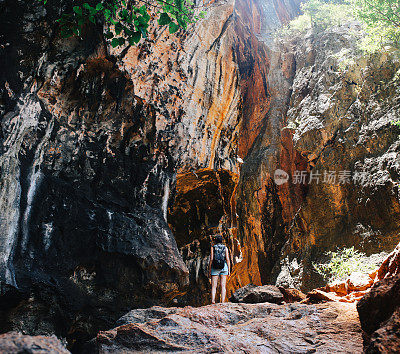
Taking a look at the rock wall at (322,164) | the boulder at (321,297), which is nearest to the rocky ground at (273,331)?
the boulder at (321,297)

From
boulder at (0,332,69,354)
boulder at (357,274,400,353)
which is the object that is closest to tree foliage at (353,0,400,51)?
boulder at (357,274,400,353)

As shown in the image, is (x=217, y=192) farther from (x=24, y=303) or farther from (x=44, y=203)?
(x=24, y=303)

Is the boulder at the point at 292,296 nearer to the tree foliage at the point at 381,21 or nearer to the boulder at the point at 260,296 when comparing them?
the boulder at the point at 260,296

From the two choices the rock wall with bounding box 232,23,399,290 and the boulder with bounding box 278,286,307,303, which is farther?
the rock wall with bounding box 232,23,399,290

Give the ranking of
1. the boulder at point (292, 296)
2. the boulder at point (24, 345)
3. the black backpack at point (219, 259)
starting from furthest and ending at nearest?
1. the black backpack at point (219, 259)
2. the boulder at point (292, 296)
3. the boulder at point (24, 345)

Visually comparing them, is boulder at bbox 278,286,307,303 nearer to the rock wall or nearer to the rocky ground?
the rocky ground

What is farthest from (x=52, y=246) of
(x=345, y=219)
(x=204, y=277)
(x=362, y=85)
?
(x=362, y=85)

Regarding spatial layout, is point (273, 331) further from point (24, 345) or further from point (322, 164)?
point (322, 164)
